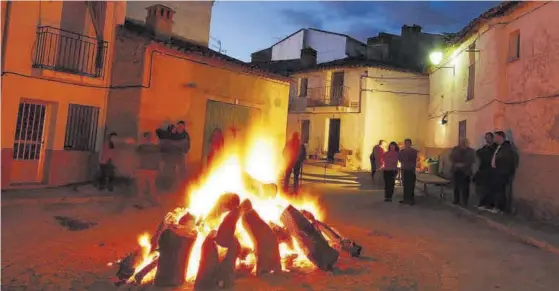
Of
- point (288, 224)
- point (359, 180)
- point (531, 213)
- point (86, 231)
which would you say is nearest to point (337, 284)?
point (288, 224)

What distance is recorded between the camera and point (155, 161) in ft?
35.1

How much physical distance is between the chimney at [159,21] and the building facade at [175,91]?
0.04m

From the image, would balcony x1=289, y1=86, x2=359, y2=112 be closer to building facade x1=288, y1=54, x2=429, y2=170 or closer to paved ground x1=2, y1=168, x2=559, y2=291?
building facade x1=288, y1=54, x2=429, y2=170

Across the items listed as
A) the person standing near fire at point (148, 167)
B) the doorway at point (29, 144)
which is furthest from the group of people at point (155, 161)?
the doorway at point (29, 144)

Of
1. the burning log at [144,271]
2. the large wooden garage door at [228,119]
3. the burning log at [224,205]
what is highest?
the large wooden garage door at [228,119]

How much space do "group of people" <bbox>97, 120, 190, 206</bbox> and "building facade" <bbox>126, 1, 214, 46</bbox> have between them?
10116 millimetres

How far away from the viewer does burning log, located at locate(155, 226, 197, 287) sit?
14.4 ft

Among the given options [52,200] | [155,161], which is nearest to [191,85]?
[155,161]

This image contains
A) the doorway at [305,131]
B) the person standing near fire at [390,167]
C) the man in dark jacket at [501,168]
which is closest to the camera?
the man in dark jacket at [501,168]

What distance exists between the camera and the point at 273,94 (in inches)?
630

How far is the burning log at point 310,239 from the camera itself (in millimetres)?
5074

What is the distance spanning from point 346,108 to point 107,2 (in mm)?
17532

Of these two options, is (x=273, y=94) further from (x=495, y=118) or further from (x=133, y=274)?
(x=133, y=274)

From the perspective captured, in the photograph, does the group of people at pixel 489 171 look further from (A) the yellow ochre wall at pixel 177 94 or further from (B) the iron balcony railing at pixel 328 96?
(B) the iron balcony railing at pixel 328 96
